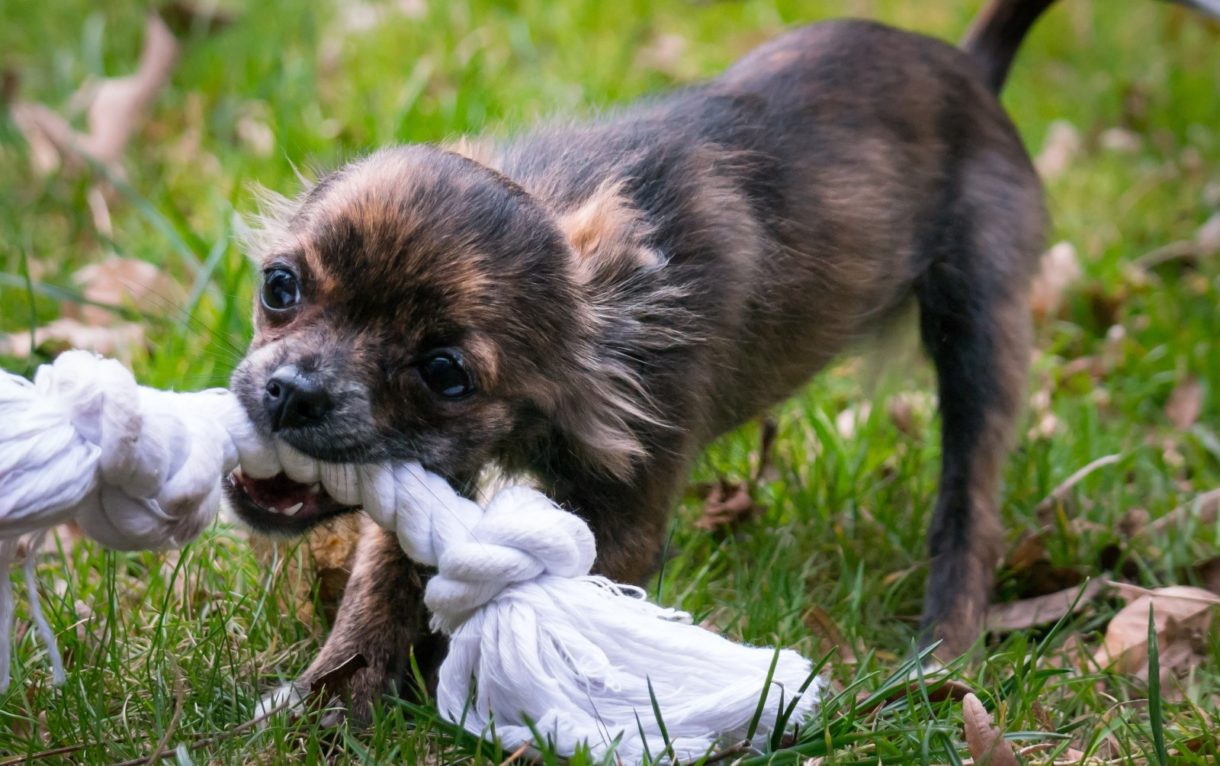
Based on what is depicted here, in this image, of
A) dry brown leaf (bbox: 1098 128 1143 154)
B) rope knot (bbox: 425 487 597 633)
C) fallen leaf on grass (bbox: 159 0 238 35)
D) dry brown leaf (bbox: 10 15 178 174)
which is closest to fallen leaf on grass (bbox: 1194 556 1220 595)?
rope knot (bbox: 425 487 597 633)

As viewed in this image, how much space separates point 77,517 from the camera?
2.42 meters

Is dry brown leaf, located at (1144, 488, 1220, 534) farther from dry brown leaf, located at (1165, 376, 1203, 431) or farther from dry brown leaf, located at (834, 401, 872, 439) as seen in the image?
dry brown leaf, located at (834, 401, 872, 439)

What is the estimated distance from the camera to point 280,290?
2.96m

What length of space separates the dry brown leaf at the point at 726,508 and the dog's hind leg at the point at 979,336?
1.71ft

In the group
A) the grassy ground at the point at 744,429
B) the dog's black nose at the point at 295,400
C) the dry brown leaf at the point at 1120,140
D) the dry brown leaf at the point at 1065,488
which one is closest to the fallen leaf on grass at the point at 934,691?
the grassy ground at the point at 744,429

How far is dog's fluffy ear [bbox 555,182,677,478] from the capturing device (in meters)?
3.08

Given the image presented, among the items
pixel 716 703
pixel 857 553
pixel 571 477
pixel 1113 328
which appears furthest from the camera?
pixel 1113 328

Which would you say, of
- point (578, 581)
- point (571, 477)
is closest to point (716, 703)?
point (578, 581)

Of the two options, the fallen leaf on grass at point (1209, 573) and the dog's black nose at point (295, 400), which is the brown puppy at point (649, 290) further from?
the fallen leaf on grass at point (1209, 573)

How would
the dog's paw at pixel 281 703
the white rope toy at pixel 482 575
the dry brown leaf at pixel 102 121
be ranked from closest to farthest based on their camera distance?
the white rope toy at pixel 482 575, the dog's paw at pixel 281 703, the dry brown leaf at pixel 102 121

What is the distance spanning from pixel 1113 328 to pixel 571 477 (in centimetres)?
297

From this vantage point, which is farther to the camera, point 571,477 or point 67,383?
point 571,477

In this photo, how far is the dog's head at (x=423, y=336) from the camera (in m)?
2.75

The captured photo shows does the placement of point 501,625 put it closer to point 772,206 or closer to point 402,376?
point 402,376
